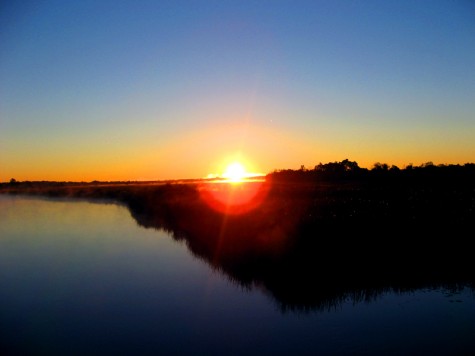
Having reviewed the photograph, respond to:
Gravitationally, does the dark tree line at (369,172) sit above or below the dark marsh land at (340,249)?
above

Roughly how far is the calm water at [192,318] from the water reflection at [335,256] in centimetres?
77

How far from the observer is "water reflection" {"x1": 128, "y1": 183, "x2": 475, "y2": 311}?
15094mm

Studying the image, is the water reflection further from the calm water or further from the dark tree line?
the dark tree line

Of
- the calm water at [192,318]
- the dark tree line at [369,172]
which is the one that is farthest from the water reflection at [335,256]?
the dark tree line at [369,172]

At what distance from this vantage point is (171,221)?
3753 cm

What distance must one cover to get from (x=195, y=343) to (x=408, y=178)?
71966 millimetres

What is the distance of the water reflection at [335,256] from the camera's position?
15.1m

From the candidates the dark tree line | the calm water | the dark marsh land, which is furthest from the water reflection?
the dark tree line

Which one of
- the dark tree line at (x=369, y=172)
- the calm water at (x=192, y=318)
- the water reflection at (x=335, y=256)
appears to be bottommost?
the calm water at (x=192, y=318)

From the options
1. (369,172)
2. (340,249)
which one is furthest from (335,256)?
(369,172)

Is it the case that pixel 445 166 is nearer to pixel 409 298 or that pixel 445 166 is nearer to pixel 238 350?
pixel 409 298

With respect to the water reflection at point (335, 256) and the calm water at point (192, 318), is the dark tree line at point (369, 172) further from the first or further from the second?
the calm water at point (192, 318)

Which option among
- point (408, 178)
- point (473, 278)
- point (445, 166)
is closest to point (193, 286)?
point (473, 278)

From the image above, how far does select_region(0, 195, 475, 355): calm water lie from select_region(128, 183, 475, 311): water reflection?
0.77 meters
